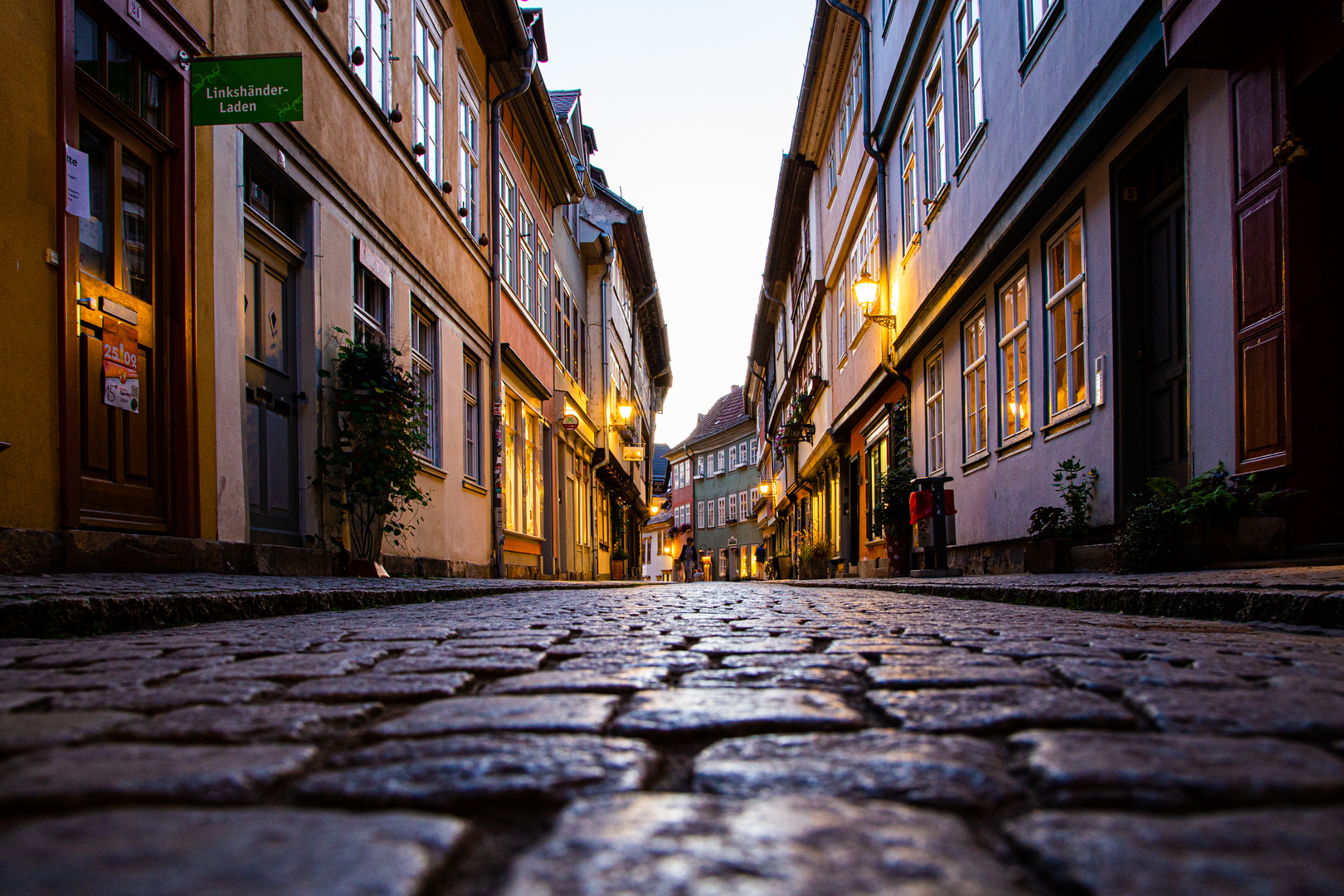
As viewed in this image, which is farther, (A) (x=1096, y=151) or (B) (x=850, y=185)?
(B) (x=850, y=185)

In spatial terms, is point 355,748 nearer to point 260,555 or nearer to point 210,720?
point 210,720

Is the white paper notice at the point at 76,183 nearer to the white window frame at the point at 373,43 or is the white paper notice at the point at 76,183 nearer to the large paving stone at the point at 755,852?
the white window frame at the point at 373,43

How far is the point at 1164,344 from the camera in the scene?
734 centimetres

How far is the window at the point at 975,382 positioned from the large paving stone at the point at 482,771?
10.4 meters

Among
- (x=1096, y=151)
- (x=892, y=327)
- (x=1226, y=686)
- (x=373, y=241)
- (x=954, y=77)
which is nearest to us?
(x=1226, y=686)

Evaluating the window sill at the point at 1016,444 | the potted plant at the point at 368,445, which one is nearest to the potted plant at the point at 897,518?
the window sill at the point at 1016,444

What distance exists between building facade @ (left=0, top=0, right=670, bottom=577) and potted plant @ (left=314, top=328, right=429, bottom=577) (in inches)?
6.3

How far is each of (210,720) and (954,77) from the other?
1167 centimetres

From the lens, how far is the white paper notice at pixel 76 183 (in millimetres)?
5113

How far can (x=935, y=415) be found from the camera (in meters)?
13.6

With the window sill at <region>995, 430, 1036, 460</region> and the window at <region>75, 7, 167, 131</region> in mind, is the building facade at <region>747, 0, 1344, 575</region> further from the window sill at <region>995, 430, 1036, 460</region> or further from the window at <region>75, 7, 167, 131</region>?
the window at <region>75, 7, 167, 131</region>

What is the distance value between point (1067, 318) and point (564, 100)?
55.8 feet

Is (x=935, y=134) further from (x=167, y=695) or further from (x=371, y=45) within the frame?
(x=167, y=695)

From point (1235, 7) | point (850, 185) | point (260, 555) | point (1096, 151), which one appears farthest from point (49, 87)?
point (850, 185)
